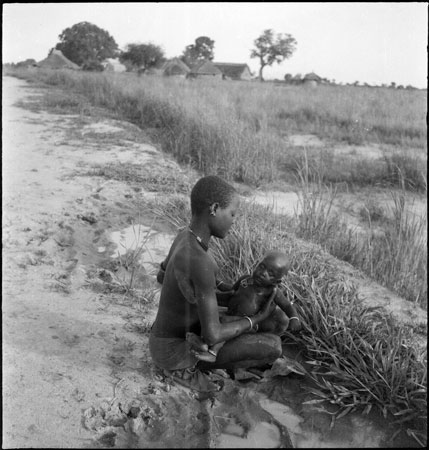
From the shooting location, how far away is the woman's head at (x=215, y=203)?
226 cm

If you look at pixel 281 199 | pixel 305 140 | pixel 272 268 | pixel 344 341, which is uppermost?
pixel 305 140

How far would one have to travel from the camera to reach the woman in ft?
7.18

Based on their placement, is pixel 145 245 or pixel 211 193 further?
pixel 145 245

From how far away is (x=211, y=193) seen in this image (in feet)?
7.39

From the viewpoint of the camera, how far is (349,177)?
26.1 feet

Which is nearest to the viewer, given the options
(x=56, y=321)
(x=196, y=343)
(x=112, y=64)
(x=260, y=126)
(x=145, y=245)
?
(x=196, y=343)

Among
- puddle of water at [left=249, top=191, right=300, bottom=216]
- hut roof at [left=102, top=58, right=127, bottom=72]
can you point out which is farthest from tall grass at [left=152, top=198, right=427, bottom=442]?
hut roof at [left=102, top=58, right=127, bottom=72]

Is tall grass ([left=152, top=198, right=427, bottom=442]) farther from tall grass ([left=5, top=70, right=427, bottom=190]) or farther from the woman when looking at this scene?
tall grass ([left=5, top=70, right=427, bottom=190])

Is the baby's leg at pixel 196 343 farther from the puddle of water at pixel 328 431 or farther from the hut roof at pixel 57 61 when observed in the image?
the hut roof at pixel 57 61

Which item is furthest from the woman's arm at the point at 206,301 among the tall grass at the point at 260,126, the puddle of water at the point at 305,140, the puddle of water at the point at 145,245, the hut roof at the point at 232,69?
the hut roof at the point at 232,69

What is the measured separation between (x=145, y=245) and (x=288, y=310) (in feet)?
6.52

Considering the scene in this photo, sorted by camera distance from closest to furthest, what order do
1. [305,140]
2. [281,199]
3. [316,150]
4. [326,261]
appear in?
[326,261] → [281,199] → [316,150] → [305,140]

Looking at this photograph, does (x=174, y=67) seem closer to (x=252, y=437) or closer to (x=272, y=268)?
(x=272, y=268)

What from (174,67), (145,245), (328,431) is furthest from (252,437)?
(174,67)
